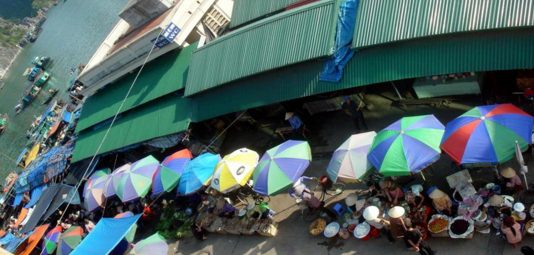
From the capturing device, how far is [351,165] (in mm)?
13664

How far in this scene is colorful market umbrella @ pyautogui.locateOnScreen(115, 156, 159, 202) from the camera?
19.5 meters

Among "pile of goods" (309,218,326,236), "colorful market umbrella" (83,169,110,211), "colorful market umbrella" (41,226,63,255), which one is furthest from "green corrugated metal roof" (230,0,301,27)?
"colorful market umbrella" (41,226,63,255)

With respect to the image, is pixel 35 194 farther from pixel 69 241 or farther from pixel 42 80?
pixel 42 80

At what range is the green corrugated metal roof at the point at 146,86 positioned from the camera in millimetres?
22609

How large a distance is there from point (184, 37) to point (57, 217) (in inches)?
519

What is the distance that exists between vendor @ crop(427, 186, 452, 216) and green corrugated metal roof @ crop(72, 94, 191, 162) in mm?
12083

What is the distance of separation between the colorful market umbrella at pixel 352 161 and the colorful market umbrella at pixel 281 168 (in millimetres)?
1210

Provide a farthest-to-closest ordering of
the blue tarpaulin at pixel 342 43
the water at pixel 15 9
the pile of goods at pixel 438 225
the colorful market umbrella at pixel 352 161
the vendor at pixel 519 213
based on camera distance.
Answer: the water at pixel 15 9 → the blue tarpaulin at pixel 342 43 → the colorful market umbrella at pixel 352 161 → the pile of goods at pixel 438 225 → the vendor at pixel 519 213

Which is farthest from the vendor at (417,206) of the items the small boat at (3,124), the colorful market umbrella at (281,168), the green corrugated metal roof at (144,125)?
the small boat at (3,124)

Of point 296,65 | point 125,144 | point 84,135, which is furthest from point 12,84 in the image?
point 296,65

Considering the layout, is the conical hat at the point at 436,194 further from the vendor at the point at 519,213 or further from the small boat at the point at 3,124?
the small boat at the point at 3,124

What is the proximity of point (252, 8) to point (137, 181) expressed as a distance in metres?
10.0

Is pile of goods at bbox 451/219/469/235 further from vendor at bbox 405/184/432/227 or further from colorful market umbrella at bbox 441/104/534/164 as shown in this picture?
colorful market umbrella at bbox 441/104/534/164

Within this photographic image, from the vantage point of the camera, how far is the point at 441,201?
1265 cm
